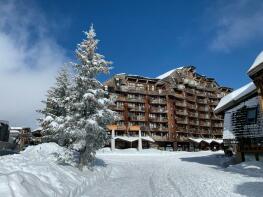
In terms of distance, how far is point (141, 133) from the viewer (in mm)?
82625

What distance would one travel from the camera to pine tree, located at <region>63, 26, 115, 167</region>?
2237cm

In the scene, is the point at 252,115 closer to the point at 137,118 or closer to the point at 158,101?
the point at 137,118

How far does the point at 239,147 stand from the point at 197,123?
231 ft

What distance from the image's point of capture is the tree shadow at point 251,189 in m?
13.7

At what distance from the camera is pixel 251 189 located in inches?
594

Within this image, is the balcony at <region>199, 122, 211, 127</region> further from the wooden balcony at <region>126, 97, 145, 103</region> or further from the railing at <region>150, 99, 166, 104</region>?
the wooden balcony at <region>126, 97, 145, 103</region>

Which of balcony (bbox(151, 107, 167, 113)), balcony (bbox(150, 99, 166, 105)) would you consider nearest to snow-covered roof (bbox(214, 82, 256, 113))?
balcony (bbox(151, 107, 167, 113))

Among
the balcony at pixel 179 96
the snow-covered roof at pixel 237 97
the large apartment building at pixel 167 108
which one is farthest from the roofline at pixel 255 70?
the balcony at pixel 179 96

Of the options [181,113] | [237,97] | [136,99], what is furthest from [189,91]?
[237,97]

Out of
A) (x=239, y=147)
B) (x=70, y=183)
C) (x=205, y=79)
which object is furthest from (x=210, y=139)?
(x=70, y=183)

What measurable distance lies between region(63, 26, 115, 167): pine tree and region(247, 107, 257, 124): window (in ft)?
37.6

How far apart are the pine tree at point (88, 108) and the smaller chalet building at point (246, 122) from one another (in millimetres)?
11051

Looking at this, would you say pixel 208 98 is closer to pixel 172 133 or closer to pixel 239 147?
pixel 172 133

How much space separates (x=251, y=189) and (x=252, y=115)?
1212 cm
